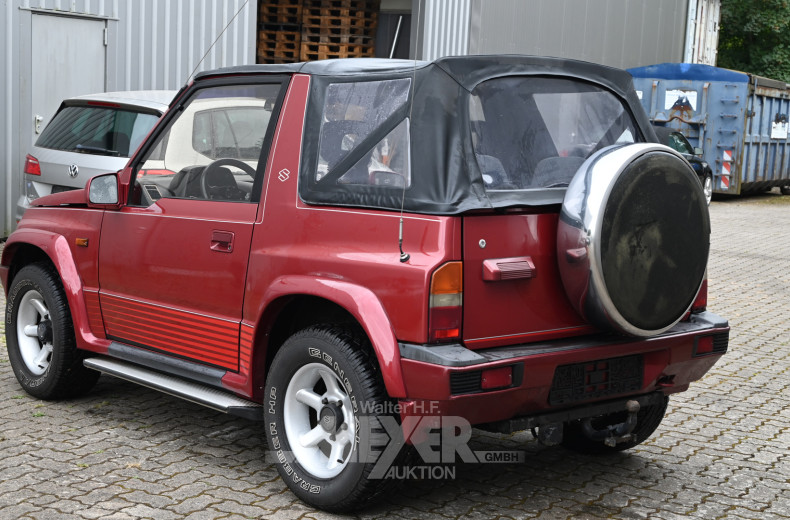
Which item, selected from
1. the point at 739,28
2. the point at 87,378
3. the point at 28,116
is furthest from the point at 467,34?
the point at 739,28

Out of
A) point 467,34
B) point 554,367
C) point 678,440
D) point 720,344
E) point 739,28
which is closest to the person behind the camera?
point 554,367

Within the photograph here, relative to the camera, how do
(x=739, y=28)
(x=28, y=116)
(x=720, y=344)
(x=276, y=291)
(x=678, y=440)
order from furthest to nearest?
(x=739, y=28) → (x=28, y=116) → (x=678, y=440) → (x=720, y=344) → (x=276, y=291)

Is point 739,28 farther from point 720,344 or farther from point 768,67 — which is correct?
point 720,344

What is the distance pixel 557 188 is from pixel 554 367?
2.48 ft

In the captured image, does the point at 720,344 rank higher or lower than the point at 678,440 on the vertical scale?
higher

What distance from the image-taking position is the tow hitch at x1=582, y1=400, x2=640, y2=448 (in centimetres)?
446

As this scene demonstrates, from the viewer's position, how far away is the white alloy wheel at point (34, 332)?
586cm

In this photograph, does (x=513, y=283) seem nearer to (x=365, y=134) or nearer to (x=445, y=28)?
(x=365, y=134)

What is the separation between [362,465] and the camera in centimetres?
407

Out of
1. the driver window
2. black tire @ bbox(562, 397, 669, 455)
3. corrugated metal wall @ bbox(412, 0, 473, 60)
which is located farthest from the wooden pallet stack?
black tire @ bbox(562, 397, 669, 455)

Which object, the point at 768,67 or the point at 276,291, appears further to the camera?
the point at 768,67

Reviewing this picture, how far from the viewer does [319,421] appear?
430 cm

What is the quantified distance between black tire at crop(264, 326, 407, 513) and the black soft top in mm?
602

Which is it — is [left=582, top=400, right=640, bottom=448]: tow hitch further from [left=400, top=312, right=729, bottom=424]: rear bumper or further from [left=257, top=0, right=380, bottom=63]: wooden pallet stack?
[left=257, top=0, right=380, bottom=63]: wooden pallet stack
